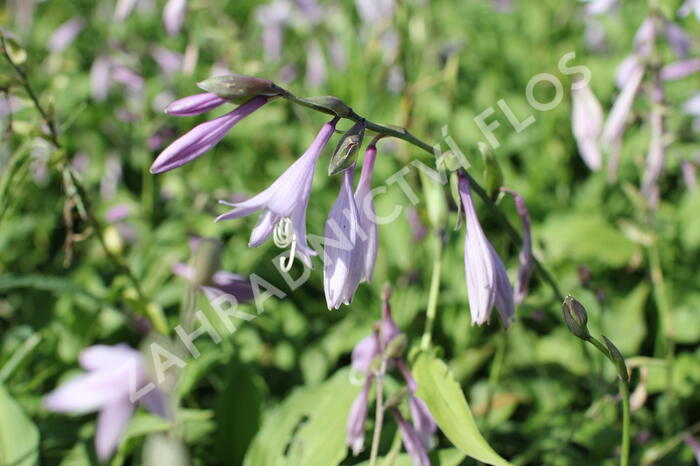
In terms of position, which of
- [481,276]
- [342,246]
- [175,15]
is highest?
[175,15]

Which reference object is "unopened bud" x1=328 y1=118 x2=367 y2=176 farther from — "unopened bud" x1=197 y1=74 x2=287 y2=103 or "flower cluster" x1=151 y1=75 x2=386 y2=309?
"unopened bud" x1=197 y1=74 x2=287 y2=103

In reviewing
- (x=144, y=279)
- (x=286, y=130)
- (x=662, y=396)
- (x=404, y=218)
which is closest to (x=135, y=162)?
(x=286, y=130)

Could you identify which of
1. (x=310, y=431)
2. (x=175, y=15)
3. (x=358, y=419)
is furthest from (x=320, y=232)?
(x=358, y=419)

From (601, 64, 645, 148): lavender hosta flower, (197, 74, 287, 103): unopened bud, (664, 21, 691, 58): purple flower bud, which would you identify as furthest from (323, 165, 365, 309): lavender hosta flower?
(664, 21, 691, 58): purple flower bud

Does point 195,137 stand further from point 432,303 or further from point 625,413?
point 625,413

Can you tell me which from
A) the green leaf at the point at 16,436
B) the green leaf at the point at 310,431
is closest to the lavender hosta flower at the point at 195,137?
the green leaf at the point at 310,431

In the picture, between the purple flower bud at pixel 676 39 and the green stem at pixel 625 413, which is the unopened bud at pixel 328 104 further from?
the purple flower bud at pixel 676 39
